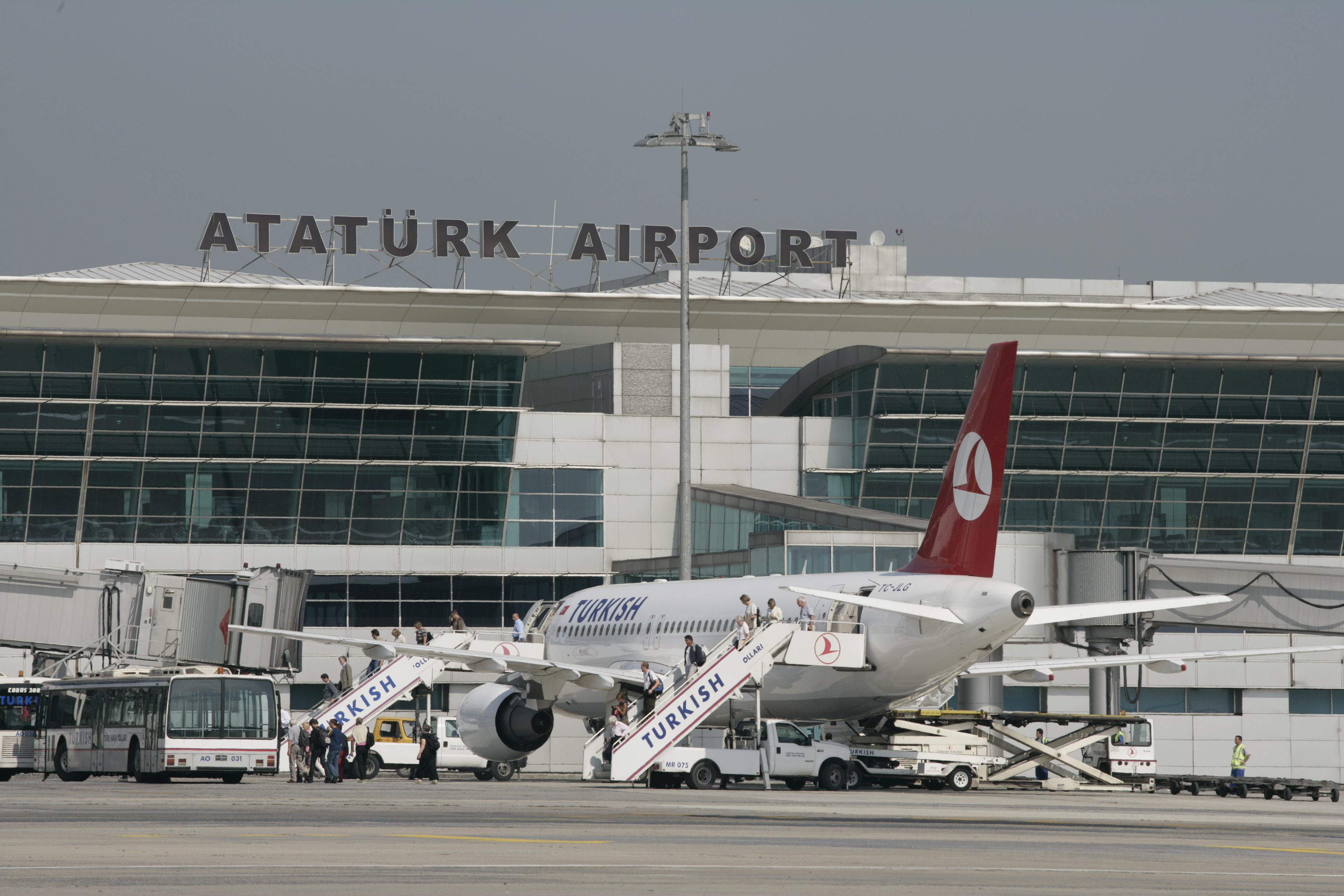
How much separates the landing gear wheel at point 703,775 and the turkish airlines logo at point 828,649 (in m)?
3.06

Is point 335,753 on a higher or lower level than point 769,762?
lower

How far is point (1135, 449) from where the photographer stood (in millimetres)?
64500

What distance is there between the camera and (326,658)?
60.6 meters

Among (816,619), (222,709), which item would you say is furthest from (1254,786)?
(222,709)

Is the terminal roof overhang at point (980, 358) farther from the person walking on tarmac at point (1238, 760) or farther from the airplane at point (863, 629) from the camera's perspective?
the airplane at point (863, 629)

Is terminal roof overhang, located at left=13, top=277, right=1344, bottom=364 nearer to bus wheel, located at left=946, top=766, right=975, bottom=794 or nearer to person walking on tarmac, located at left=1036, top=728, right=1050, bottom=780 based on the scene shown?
person walking on tarmac, located at left=1036, top=728, right=1050, bottom=780

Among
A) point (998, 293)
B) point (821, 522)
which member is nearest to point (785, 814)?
point (821, 522)

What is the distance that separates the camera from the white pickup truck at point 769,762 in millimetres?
35406

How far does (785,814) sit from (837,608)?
1132 centimetres

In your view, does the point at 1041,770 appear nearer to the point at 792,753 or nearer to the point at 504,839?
the point at 792,753

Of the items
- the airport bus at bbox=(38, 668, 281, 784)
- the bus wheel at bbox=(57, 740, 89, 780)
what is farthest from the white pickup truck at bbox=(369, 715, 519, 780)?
the bus wheel at bbox=(57, 740, 89, 780)

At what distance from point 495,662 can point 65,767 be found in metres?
10.9

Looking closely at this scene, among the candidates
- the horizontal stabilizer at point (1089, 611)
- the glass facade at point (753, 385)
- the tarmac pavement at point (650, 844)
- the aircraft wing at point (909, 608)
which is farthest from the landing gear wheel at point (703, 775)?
the glass facade at point (753, 385)

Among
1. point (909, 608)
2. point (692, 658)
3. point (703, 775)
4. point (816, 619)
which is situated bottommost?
point (703, 775)
